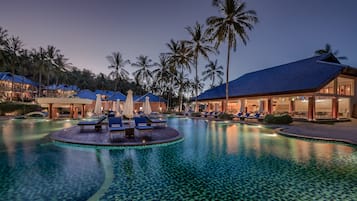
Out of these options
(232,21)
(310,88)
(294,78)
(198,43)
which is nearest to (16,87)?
(198,43)

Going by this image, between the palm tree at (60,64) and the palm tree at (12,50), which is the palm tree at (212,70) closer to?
the palm tree at (60,64)

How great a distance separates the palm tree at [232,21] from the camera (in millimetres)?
20891

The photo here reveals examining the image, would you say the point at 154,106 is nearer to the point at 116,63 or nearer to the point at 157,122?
the point at 116,63

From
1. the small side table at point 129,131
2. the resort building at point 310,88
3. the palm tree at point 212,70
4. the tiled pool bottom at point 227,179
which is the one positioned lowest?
the tiled pool bottom at point 227,179

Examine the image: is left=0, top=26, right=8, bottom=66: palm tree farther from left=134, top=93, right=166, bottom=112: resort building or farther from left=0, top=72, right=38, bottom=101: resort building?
left=134, top=93, right=166, bottom=112: resort building

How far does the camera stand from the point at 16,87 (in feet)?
160

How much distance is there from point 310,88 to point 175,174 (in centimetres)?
1770

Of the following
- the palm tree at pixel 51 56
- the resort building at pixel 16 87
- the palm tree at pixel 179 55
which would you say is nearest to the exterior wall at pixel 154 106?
the palm tree at pixel 179 55

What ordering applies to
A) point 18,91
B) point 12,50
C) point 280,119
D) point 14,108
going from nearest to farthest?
point 280,119, point 14,108, point 12,50, point 18,91

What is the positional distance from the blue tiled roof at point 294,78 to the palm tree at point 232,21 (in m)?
6.31

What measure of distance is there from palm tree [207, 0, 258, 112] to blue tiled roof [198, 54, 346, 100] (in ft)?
20.7

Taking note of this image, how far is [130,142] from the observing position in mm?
8375

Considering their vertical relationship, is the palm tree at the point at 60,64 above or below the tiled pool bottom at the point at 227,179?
above

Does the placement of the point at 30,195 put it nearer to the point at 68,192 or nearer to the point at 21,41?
the point at 68,192
